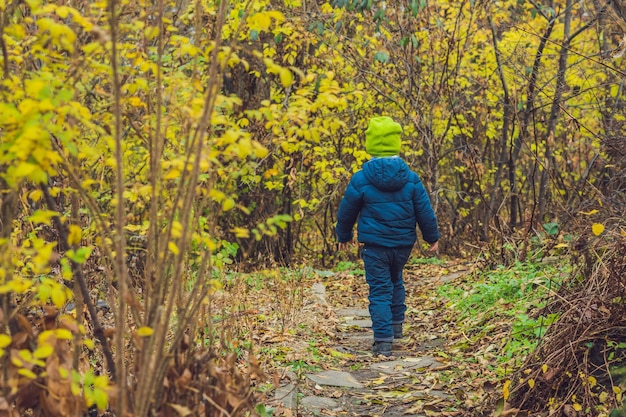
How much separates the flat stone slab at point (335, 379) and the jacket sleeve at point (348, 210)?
1398mm

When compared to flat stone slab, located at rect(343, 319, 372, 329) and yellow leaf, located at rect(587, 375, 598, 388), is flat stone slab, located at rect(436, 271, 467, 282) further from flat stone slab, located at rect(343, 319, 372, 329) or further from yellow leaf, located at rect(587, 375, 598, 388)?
yellow leaf, located at rect(587, 375, 598, 388)

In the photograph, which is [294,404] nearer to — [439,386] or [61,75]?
[439,386]

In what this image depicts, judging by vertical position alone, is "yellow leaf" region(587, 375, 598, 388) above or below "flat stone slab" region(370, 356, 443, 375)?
above

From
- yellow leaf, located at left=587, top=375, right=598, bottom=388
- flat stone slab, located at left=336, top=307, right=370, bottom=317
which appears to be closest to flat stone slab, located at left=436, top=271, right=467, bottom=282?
flat stone slab, located at left=336, top=307, right=370, bottom=317

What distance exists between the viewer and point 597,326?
4031 mm

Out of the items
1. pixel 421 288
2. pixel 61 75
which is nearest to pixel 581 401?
A: pixel 61 75

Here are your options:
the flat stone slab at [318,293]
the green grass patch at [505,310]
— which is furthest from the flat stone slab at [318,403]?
the flat stone slab at [318,293]

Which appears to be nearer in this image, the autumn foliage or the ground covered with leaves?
the autumn foliage

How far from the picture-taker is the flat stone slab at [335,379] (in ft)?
16.8

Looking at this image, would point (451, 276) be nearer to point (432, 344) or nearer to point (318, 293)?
point (318, 293)

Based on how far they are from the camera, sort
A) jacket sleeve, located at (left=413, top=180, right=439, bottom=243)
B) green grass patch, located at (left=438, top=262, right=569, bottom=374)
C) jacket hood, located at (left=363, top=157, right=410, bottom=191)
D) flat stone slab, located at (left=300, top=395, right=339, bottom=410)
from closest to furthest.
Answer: flat stone slab, located at (left=300, top=395, right=339, bottom=410)
green grass patch, located at (left=438, top=262, right=569, bottom=374)
jacket hood, located at (left=363, top=157, right=410, bottom=191)
jacket sleeve, located at (left=413, top=180, right=439, bottom=243)

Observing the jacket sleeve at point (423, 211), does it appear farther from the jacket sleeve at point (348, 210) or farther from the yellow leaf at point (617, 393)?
the yellow leaf at point (617, 393)

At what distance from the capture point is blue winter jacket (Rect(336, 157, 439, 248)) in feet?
19.9

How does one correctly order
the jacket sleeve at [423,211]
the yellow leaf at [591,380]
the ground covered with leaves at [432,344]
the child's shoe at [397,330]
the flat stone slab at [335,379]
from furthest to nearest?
the child's shoe at [397,330] < the jacket sleeve at [423,211] < the flat stone slab at [335,379] < the ground covered with leaves at [432,344] < the yellow leaf at [591,380]
